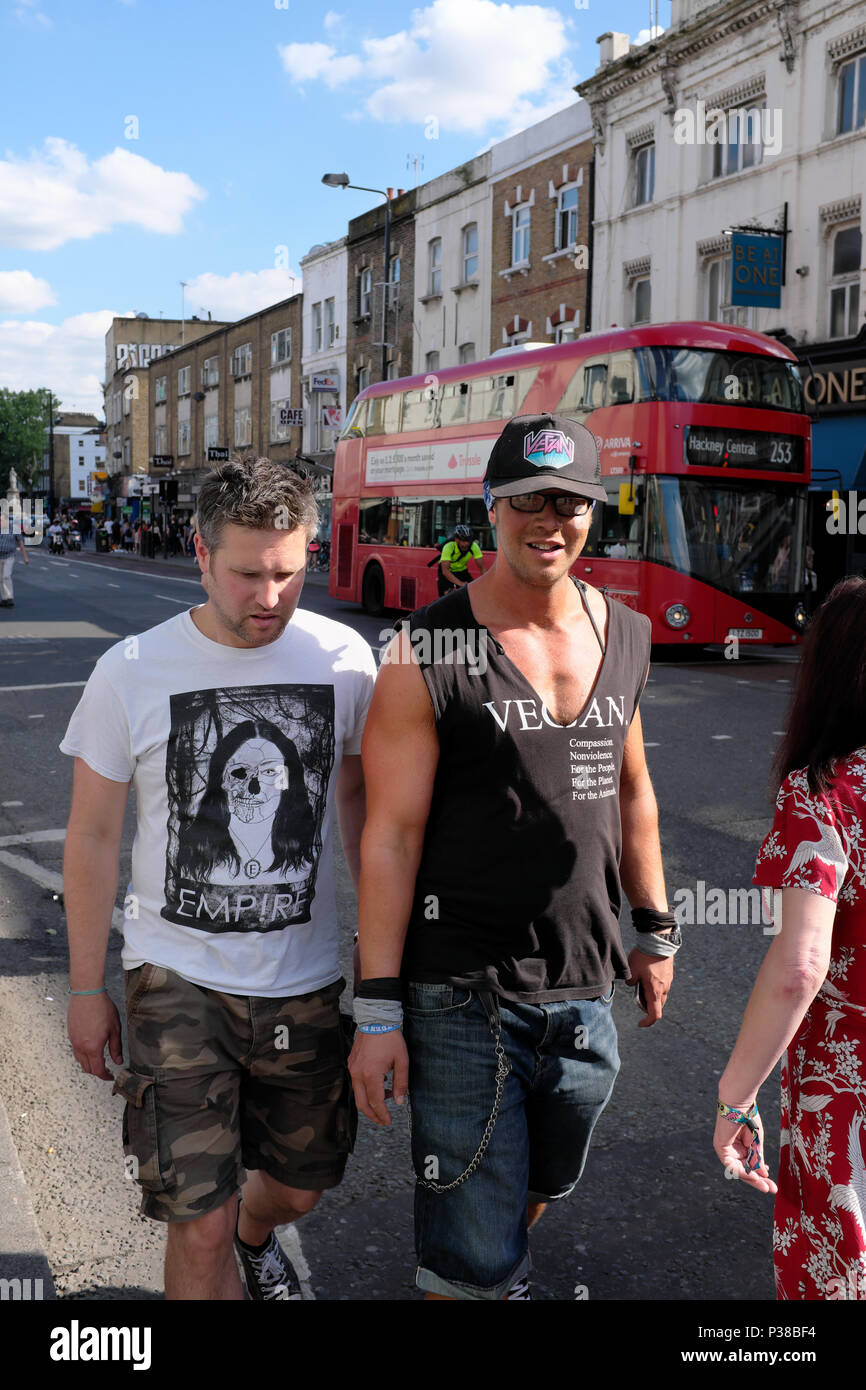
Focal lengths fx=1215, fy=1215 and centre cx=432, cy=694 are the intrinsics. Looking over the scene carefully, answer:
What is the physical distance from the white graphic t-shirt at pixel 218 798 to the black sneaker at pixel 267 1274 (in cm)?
70

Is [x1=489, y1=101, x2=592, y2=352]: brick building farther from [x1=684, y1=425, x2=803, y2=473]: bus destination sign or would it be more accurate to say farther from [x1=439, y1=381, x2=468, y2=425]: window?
[x1=684, y1=425, x2=803, y2=473]: bus destination sign

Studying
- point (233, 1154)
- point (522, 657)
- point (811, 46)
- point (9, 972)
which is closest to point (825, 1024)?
point (522, 657)

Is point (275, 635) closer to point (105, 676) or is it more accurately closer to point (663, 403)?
point (105, 676)

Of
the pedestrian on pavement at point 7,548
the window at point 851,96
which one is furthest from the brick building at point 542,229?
the pedestrian on pavement at point 7,548

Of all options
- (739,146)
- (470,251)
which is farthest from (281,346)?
(739,146)

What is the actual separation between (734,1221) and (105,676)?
7.10 feet

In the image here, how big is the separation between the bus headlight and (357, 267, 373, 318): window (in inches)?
1075

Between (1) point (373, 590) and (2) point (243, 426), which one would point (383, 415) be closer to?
(1) point (373, 590)

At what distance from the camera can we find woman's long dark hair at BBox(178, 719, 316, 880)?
7.98 feet

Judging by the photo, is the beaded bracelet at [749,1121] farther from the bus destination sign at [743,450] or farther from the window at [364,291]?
the window at [364,291]

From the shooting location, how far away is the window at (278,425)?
47688 mm

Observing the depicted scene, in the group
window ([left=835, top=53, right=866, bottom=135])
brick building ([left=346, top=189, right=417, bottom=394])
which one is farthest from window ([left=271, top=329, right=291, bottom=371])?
window ([left=835, top=53, right=866, bottom=135])

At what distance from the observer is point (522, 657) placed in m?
2.38
